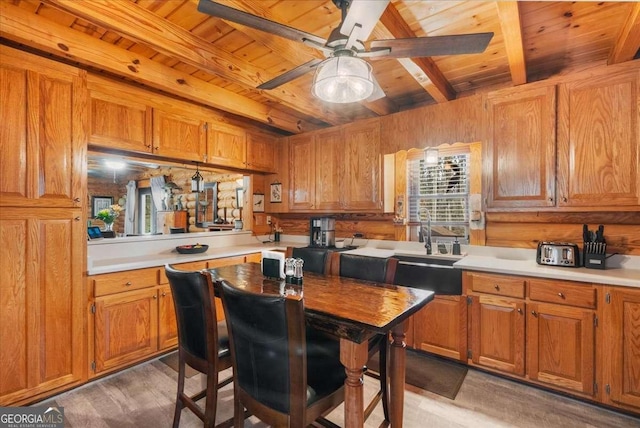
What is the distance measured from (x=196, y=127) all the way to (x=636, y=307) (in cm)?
384

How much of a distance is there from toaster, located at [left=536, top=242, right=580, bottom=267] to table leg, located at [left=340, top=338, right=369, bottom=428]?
1.93 metres

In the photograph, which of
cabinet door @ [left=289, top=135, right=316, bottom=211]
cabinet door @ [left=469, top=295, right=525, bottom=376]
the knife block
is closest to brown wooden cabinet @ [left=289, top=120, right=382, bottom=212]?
cabinet door @ [left=289, top=135, right=316, bottom=211]

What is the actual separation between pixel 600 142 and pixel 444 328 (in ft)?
5.92

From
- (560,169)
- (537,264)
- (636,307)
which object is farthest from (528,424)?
→ (560,169)

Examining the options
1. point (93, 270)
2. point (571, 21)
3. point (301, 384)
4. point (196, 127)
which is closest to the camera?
point (301, 384)

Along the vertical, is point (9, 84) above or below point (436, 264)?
above

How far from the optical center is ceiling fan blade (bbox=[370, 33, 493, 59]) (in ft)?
4.50

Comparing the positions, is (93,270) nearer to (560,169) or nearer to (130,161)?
(130,161)

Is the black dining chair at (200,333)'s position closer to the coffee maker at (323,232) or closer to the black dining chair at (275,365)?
the black dining chair at (275,365)

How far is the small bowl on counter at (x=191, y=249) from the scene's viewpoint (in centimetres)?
318

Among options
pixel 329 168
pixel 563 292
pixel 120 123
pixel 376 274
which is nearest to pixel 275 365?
pixel 376 274

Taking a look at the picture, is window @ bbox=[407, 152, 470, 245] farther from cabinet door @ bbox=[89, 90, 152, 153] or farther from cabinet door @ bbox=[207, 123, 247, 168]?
cabinet door @ bbox=[89, 90, 152, 153]

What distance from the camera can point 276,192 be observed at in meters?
4.26

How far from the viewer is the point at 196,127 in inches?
128
